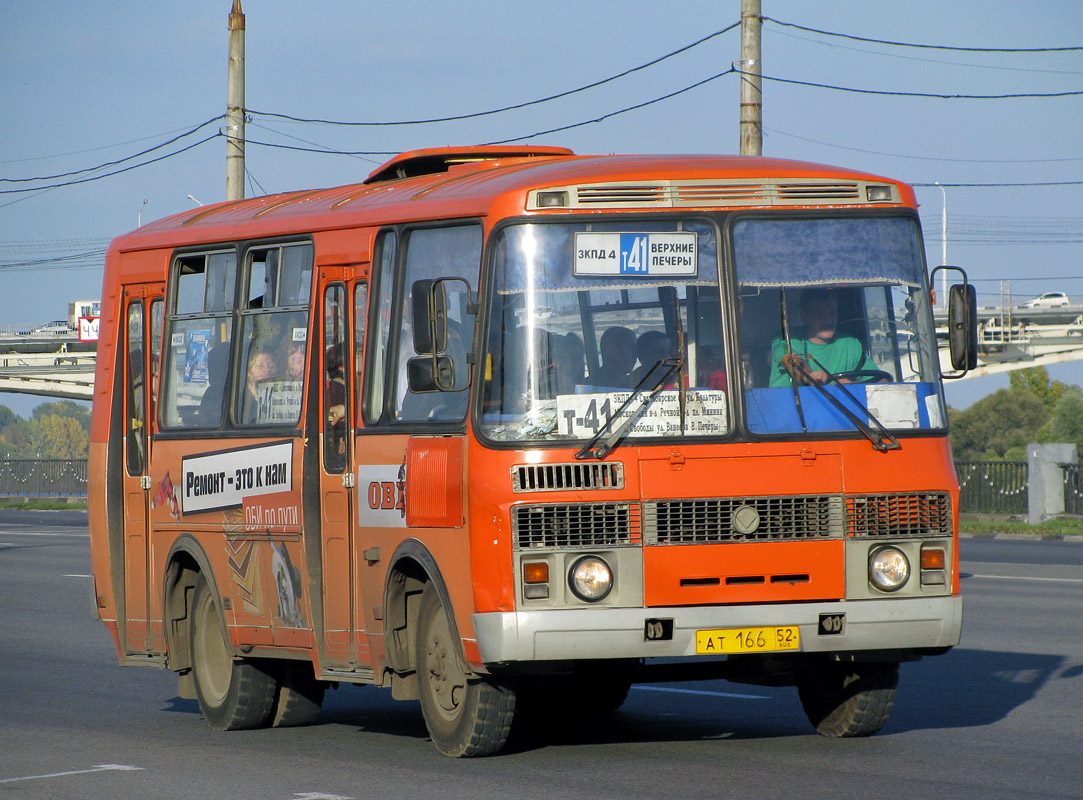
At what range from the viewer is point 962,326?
8.97m

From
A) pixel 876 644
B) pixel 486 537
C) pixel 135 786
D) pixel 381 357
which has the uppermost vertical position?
pixel 381 357

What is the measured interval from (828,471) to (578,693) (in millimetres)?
2923

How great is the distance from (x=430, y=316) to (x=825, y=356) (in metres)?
1.92

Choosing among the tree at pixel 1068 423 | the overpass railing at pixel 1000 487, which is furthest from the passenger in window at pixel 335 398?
the tree at pixel 1068 423

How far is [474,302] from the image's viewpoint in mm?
8469

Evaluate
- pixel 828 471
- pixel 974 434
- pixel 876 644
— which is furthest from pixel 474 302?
pixel 974 434

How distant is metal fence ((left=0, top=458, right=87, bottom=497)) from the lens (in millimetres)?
56750

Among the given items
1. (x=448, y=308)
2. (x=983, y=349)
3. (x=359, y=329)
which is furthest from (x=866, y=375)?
(x=983, y=349)

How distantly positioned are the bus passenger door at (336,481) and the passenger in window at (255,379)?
60cm

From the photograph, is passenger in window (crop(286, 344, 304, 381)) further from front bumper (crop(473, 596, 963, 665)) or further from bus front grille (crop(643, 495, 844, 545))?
bus front grille (crop(643, 495, 844, 545))

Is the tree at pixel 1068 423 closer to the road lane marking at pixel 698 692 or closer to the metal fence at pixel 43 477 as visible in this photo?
the metal fence at pixel 43 477

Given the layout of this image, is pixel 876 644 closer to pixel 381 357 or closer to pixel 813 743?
pixel 813 743

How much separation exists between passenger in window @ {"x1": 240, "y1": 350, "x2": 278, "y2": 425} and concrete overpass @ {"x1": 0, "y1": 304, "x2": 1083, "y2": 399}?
36949 mm

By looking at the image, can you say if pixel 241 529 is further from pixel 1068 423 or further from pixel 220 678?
pixel 1068 423
